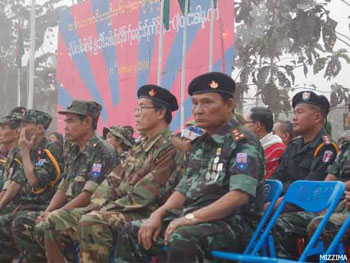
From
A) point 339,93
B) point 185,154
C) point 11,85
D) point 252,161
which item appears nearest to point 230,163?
point 252,161

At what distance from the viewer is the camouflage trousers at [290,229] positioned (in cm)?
405

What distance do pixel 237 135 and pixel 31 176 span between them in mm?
2443

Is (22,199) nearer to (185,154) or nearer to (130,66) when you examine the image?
(185,154)

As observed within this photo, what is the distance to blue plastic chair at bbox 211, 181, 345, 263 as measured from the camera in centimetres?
342

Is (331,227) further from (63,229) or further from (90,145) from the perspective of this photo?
(90,145)

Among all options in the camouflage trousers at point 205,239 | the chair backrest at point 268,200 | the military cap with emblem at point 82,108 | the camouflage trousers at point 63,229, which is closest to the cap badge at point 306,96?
the chair backrest at point 268,200

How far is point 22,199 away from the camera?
5.84 metres

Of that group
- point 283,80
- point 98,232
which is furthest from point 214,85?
point 283,80

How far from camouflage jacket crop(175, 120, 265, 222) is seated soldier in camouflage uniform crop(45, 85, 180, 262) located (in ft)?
1.64

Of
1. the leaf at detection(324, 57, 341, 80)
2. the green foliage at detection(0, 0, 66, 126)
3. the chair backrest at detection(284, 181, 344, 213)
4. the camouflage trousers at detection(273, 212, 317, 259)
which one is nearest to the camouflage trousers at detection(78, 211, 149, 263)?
the camouflage trousers at detection(273, 212, 317, 259)

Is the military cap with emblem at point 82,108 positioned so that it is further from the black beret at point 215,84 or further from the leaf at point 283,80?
the leaf at point 283,80

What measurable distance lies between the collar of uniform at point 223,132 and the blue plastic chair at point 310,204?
55 centimetres

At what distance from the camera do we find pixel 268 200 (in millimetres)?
4145

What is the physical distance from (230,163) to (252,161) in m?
0.14
